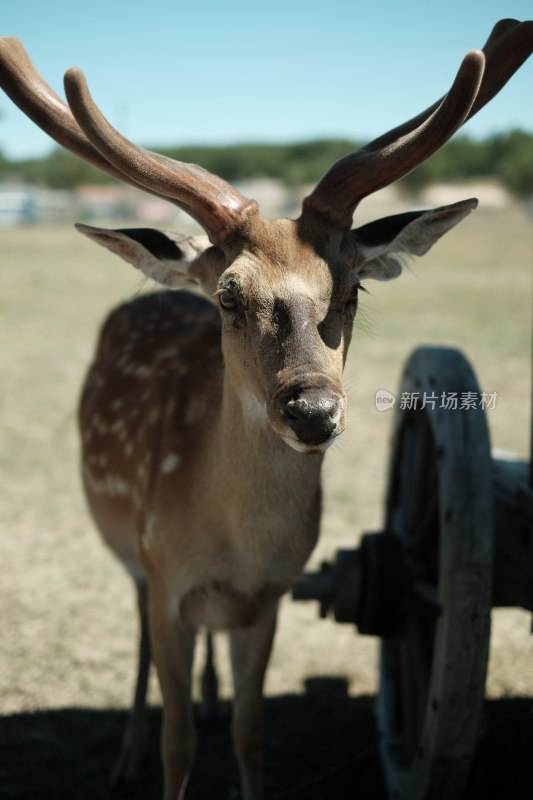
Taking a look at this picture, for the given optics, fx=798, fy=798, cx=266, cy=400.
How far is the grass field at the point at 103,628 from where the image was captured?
3420mm

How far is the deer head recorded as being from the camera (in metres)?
2.28

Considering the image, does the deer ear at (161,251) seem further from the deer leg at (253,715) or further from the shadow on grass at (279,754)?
the shadow on grass at (279,754)

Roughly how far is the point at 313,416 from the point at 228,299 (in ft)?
1.94

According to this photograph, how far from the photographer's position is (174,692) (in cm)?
302

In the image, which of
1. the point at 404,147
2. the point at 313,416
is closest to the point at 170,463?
the point at 313,416

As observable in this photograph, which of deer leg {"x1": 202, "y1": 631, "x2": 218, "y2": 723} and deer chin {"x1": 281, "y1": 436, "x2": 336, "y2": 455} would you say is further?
deer leg {"x1": 202, "y1": 631, "x2": 218, "y2": 723}

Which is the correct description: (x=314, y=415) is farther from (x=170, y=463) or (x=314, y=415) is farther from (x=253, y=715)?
(x=253, y=715)

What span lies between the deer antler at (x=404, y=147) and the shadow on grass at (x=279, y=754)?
7.41ft

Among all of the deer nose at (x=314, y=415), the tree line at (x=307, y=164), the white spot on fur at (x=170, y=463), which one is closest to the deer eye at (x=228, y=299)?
the deer nose at (x=314, y=415)

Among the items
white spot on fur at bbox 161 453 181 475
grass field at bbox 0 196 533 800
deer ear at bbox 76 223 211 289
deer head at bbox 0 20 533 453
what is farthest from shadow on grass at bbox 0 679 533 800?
deer ear at bbox 76 223 211 289

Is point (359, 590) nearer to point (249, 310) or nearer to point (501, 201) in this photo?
point (249, 310)

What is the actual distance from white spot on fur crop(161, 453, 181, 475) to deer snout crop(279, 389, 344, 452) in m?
0.99

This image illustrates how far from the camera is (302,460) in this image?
2.71 metres

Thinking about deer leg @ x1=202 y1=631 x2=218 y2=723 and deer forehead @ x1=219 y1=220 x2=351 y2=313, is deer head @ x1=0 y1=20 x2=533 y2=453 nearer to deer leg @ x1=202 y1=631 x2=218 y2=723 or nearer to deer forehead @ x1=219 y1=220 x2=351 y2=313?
deer forehead @ x1=219 y1=220 x2=351 y2=313
